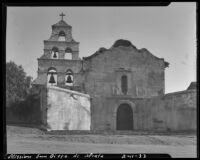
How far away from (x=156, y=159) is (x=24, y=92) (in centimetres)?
1753

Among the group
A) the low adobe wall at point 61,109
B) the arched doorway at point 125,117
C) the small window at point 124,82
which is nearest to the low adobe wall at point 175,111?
the arched doorway at point 125,117

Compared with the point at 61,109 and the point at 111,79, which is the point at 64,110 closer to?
the point at 61,109

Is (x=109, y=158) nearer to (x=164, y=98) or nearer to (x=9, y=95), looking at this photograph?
(x=164, y=98)

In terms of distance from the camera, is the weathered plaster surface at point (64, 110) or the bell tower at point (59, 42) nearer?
the weathered plaster surface at point (64, 110)

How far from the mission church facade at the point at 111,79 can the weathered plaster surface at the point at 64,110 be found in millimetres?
2236

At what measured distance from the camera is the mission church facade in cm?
2130

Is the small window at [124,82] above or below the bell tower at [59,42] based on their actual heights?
below

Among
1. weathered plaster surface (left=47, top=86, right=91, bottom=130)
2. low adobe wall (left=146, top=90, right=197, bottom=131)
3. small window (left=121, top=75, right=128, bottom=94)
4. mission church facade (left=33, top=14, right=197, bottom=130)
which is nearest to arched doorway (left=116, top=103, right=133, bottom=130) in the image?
mission church facade (left=33, top=14, right=197, bottom=130)

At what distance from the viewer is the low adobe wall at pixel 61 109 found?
15906 mm

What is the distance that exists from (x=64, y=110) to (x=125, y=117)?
6.20 m

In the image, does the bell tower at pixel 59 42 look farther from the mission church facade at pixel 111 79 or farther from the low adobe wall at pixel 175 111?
the low adobe wall at pixel 175 111

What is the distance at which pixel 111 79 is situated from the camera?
21.9m

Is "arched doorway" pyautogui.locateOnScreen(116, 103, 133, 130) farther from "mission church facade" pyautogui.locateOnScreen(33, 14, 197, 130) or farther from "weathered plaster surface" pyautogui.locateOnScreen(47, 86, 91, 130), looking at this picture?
"weathered plaster surface" pyautogui.locateOnScreen(47, 86, 91, 130)

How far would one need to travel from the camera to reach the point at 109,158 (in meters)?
5.52
